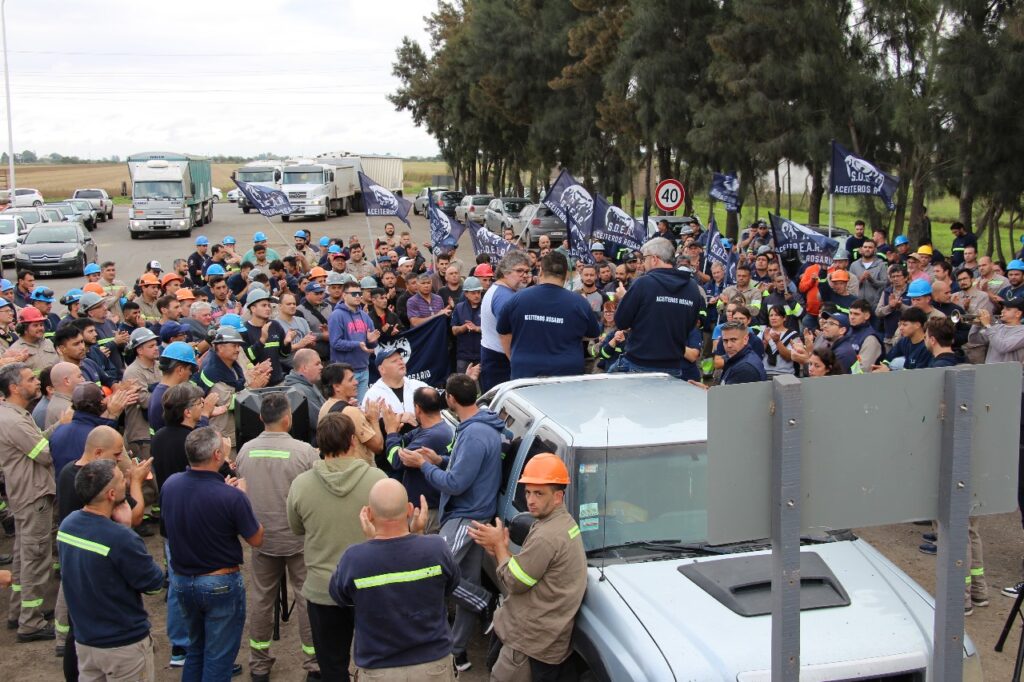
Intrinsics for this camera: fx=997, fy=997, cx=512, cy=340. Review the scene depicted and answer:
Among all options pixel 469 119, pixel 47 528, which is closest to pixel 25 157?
pixel 469 119

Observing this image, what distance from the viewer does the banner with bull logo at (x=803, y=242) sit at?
14.9 metres

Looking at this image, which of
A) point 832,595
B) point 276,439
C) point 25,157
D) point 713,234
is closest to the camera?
point 832,595

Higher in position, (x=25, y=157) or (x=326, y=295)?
(x=25, y=157)

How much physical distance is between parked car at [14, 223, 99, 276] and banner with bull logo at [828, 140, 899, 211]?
2148 cm

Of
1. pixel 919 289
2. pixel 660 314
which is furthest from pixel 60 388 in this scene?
pixel 919 289

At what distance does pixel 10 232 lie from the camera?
1241 inches

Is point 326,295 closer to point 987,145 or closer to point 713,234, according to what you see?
point 713,234

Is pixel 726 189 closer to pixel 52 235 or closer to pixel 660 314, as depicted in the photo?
pixel 660 314

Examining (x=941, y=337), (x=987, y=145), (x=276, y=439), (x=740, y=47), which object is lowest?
(x=276, y=439)

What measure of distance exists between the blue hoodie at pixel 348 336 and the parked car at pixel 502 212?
92.3ft

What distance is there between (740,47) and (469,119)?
29.0 m

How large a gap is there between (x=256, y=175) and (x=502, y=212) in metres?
21.6

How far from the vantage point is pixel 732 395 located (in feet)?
10.9

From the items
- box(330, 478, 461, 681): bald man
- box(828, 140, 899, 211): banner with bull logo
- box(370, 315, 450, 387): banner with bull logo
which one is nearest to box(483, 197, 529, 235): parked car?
box(828, 140, 899, 211): banner with bull logo
